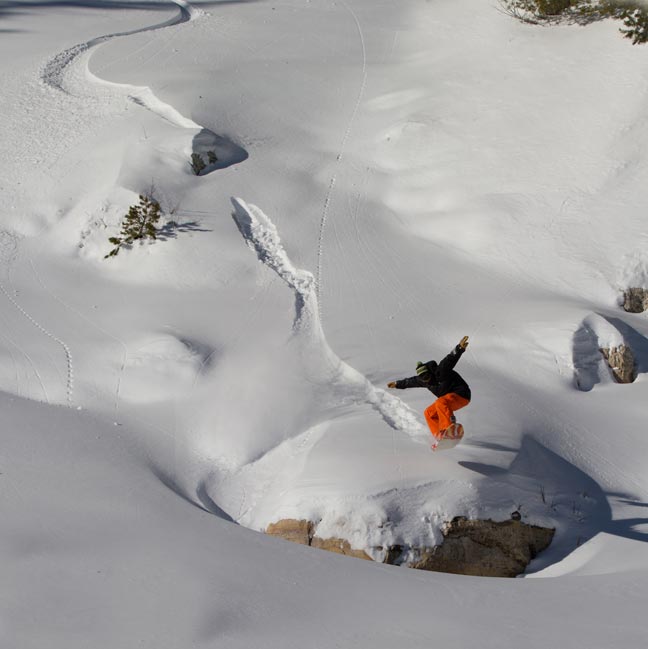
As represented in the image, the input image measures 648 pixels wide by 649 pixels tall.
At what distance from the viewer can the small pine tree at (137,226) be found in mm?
11023

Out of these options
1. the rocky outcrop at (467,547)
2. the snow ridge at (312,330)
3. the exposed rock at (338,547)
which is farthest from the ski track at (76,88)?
the exposed rock at (338,547)

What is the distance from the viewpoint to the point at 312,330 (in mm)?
9883

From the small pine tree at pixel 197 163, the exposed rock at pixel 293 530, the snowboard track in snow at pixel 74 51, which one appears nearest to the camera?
the exposed rock at pixel 293 530

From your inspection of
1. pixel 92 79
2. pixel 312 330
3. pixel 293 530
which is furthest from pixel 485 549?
pixel 92 79

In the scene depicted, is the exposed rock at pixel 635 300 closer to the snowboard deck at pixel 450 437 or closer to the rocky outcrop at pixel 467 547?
the snowboard deck at pixel 450 437

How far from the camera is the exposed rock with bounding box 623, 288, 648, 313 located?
34.3 feet

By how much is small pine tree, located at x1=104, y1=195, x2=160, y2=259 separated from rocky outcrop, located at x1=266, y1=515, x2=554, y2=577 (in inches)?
194

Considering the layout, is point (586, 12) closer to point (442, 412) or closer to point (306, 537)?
point (442, 412)

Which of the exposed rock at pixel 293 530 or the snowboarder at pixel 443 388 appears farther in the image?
the snowboarder at pixel 443 388

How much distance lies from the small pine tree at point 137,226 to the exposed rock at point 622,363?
558 cm

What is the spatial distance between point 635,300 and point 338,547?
534cm

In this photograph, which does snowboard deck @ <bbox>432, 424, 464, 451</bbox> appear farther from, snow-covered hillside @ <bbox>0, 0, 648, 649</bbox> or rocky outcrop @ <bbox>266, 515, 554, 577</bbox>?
rocky outcrop @ <bbox>266, 515, 554, 577</bbox>

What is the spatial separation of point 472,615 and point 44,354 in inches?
233

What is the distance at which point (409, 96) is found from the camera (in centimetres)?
1420
